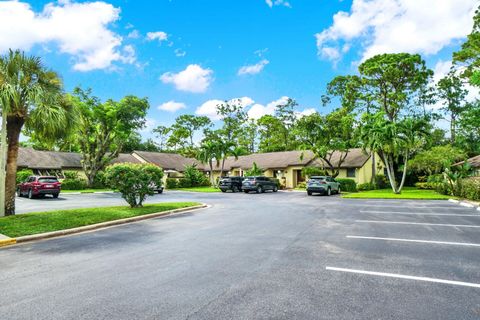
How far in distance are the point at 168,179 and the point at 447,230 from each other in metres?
34.9

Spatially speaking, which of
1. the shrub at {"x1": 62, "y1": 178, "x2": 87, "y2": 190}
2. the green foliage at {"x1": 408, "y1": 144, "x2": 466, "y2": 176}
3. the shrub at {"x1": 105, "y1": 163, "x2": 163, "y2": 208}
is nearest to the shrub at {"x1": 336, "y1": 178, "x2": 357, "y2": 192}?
the green foliage at {"x1": 408, "y1": 144, "x2": 466, "y2": 176}

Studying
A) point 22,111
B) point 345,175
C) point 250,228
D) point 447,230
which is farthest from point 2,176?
point 345,175

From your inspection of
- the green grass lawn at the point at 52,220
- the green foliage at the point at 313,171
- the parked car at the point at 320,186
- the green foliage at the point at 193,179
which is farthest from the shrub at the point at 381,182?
the green grass lawn at the point at 52,220

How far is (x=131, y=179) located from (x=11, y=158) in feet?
14.3

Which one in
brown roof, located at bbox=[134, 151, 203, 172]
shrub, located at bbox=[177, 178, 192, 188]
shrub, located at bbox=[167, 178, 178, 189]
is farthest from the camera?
brown roof, located at bbox=[134, 151, 203, 172]

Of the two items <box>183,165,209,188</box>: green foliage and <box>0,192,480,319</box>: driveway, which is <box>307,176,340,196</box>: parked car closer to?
<box>0,192,480,319</box>: driveway

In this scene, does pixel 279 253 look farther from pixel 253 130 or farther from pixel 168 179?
pixel 253 130

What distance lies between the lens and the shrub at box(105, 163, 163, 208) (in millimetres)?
13656

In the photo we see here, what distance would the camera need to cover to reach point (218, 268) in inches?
224

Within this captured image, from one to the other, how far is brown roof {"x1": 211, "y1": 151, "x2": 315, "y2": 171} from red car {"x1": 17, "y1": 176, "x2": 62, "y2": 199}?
24.5 metres

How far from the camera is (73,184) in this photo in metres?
36.2

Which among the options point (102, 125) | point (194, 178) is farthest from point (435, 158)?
point (102, 125)

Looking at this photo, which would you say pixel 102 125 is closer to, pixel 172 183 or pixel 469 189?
pixel 172 183

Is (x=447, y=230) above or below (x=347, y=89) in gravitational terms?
below
